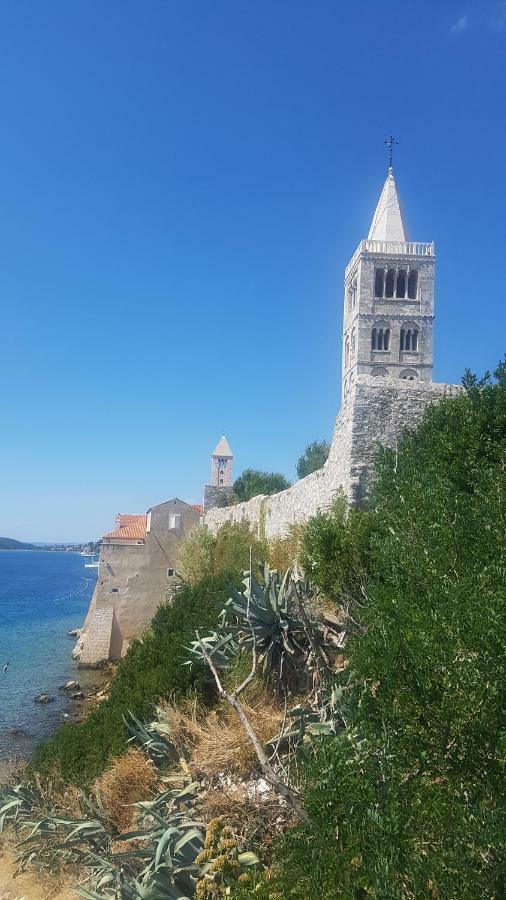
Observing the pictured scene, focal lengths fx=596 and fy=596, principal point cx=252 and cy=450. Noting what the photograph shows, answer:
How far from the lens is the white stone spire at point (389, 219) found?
4553 cm

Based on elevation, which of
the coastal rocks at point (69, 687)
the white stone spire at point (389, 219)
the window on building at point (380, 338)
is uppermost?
the white stone spire at point (389, 219)

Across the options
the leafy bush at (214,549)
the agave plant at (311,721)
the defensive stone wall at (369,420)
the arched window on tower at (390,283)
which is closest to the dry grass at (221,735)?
the agave plant at (311,721)

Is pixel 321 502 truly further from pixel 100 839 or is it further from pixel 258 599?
pixel 100 839

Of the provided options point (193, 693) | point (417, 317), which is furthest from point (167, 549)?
point (417, 317)

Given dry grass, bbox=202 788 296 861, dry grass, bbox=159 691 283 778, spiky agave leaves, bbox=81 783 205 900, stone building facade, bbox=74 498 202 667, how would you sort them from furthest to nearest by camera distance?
stone building facade, bbox=74 498 202 667, dry grass, bbox=159 691 283 778, dry grass, bbox=202 788 296 861, spiky agave leaves, bbox=81 783 205 900

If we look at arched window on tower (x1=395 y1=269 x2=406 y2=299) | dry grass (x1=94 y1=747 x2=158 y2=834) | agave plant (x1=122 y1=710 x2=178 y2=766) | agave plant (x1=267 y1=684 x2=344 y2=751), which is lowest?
dry grass (x1=94 y1=747 x2=158 y2=834)

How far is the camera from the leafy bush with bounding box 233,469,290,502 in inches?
1697

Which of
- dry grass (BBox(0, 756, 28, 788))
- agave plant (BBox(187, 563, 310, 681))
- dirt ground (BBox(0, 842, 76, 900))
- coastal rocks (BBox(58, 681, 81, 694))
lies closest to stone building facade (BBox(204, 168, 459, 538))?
coastal rocks (BBox(58, 681, 81, 694))

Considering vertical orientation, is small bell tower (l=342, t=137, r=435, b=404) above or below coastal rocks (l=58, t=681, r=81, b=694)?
above

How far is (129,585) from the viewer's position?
2523 centimetres

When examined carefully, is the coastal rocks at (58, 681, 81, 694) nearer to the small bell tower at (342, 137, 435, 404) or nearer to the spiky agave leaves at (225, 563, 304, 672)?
the spiky agave leaves at (225, 563, 304, 672)

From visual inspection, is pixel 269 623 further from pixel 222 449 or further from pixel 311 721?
pixel 222 449

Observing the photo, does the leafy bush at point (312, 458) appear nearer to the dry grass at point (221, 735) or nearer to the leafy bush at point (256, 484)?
the leafy bush at point (256, 484)

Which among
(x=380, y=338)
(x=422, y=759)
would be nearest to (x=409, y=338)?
(x=380, y=338)
